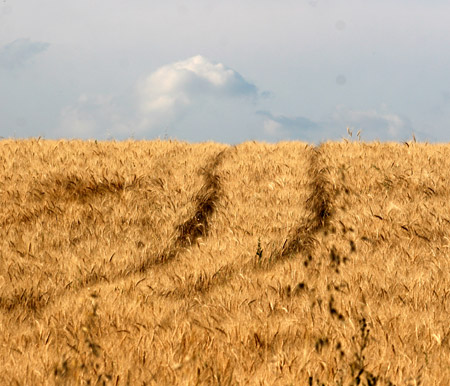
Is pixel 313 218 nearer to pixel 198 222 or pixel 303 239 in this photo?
pixel 303 239

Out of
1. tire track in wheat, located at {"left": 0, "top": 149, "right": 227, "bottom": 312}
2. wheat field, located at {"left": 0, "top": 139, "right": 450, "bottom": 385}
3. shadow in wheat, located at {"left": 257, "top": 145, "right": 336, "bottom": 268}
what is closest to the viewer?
wheat field, located at {"left": 0, "top": 139, "right": 450, "bottom": 385}

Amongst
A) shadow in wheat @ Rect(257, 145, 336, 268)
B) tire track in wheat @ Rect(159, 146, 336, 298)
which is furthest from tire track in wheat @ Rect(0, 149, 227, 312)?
shadow in wheat @ Rect(257, 145, 336, 268)

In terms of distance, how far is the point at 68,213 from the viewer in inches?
270

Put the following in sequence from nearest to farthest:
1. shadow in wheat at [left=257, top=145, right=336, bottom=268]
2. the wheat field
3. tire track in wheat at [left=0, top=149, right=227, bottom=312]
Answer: the wheat field, tire track in wheat at [left=0, top=149, right=227, bottom=312], shadow in wheat at [left=257, top=145, right=336, bottom=268]

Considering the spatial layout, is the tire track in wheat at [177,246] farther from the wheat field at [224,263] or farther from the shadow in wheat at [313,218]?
the shadow in wheat at [313,218]

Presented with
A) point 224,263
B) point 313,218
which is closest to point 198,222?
point 224,263

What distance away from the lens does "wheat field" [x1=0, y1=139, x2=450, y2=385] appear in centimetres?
358

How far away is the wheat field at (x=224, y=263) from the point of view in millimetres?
3582

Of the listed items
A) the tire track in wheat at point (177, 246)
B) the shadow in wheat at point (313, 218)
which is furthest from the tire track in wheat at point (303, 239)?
the tire track in wheat at point (177, 246)

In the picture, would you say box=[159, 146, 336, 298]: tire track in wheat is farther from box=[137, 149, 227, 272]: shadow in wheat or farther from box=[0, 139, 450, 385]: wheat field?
box=[137, 149, 227, 272]: shadow in wheat

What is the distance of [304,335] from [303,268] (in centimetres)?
149

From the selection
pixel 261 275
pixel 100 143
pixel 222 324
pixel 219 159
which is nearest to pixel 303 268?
pixel 261 275

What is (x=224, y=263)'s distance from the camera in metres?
5.66

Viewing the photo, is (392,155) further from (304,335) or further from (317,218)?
(304,335)
